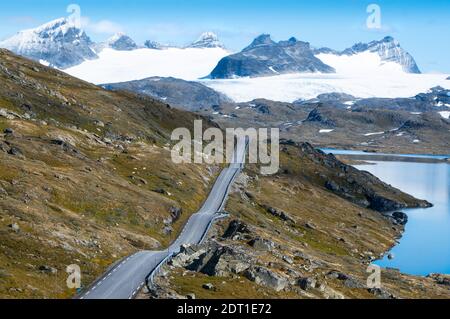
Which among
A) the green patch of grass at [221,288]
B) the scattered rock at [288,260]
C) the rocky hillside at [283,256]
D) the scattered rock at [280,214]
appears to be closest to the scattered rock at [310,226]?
the rocky hillside at [283,256]

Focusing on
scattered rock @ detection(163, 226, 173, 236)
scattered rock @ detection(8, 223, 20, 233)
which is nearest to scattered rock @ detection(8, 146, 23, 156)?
scattered rock @ detection(163, 226, 173, 236)

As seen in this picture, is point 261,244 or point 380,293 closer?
point 380,293

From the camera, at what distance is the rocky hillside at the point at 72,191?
262 feet

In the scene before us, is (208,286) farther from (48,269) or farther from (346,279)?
(346,279)

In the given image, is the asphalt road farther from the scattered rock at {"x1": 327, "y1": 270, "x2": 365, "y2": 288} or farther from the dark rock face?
the scattered rock at {"x1": 327, "y1": 270, "x2": 365, "y2": 288}

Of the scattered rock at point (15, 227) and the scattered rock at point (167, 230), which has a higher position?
the scattered rock at point (15, 227)

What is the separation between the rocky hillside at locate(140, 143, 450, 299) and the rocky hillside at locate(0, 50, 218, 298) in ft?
33.8

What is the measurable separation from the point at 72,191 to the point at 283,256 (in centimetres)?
3913

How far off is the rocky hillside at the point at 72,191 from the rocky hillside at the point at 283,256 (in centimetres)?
1031

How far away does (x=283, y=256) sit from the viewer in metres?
106

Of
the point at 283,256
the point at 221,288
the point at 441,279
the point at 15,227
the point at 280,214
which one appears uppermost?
the point at 15,227

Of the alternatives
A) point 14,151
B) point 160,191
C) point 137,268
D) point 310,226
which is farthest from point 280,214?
point 137,268

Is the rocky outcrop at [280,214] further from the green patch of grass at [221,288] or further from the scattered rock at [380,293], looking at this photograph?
the green patch of grass at [221,288]
